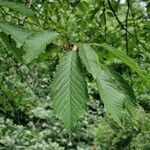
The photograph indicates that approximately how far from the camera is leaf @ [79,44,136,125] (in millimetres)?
855

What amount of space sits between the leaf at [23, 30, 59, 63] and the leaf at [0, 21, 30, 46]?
0.07 feet

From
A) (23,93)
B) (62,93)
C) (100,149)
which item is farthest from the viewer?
(100,149)

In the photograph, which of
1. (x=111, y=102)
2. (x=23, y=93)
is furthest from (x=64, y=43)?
(x=23, y=93)

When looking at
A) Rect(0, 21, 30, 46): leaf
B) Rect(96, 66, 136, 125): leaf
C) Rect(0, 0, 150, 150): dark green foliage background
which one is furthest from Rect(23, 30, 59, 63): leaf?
Rect(0, 0, 150, 150): dark green foliage background

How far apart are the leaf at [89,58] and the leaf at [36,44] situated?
0.26ft

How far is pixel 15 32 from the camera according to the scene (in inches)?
38.8

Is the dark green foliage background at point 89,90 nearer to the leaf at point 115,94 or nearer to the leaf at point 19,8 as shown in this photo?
the leaf at point 19,8

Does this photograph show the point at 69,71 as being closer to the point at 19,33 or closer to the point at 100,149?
the point at 19,33

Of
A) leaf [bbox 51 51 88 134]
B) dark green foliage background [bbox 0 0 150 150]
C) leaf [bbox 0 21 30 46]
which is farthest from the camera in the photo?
dark green foliage background [bbox 0 0 150 150]

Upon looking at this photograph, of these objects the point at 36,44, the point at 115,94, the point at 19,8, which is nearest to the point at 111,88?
the point at 115,94

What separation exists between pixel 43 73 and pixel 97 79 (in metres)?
8.80

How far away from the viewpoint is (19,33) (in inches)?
39.0

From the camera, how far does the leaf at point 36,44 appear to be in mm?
922

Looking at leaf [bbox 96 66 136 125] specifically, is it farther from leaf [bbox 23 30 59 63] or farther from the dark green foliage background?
the dark green foliage background
